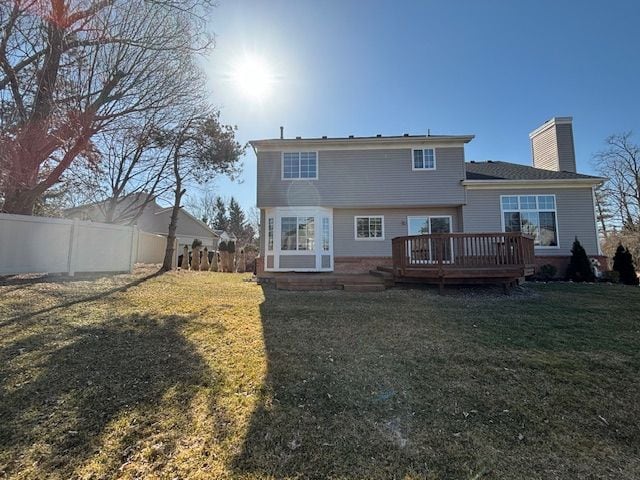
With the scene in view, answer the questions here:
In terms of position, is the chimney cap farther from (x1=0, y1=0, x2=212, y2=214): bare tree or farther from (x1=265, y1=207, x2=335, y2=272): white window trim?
(x1=0, y1=0, x2=212, y2=214): bare tree

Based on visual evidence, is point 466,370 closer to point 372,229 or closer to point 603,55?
point 372,229

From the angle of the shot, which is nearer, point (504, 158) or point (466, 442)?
point (466, 442)

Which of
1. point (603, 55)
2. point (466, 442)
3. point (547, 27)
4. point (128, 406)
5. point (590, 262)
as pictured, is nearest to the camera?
point (466, 442)

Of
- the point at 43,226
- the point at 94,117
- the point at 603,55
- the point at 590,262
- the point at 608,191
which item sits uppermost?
the point at 603,55

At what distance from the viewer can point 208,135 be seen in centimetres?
1437

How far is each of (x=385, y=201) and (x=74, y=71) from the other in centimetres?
1060

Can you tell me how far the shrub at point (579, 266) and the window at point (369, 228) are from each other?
23.1 feet

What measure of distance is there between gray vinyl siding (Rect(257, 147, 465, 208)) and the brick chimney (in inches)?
206

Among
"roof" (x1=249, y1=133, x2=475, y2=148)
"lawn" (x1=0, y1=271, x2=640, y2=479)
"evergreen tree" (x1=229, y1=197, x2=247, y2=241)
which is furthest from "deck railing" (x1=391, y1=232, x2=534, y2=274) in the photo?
"evergreen tree" (x1=229, y1=197, x2=247, y2=241)

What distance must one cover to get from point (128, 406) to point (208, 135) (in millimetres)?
13344

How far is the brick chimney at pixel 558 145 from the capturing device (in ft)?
46.9

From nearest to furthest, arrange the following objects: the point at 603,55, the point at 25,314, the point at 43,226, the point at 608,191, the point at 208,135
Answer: the point at 25,314 < the point at 43,226 < the point at 603,55 < the point at 208,135 < the point at 608,191

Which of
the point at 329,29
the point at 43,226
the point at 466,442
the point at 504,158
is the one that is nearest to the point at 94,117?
the point at 43,226

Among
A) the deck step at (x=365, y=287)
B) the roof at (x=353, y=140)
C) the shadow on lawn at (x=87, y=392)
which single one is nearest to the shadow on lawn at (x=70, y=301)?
Answer: the shadow on lawn at (x=87, y=392)
